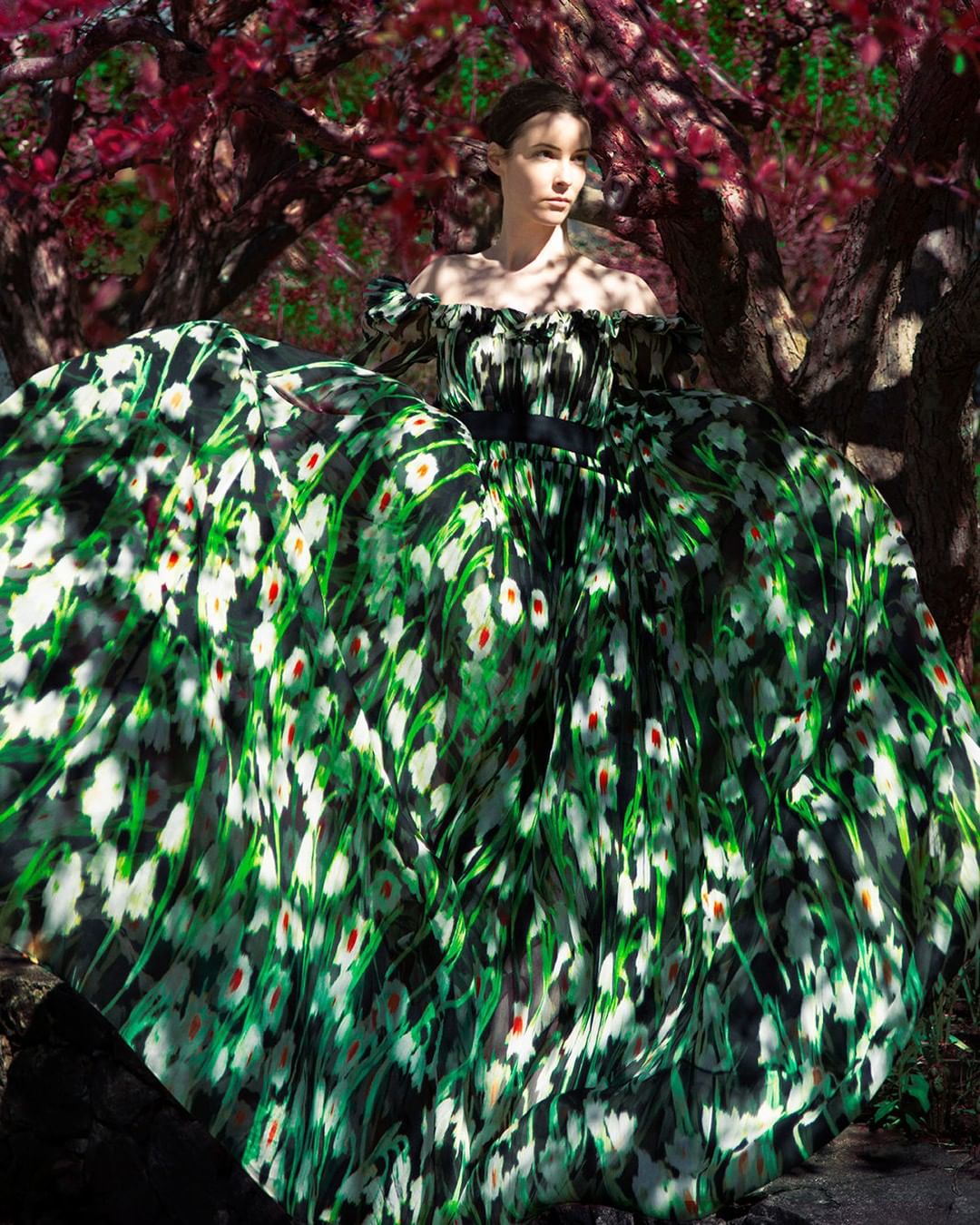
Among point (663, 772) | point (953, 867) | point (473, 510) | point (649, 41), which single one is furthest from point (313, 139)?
point (953, 867)

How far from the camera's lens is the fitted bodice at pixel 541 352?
10.7 ft

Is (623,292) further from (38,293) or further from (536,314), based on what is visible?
(38,293)

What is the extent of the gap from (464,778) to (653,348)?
1.14 m

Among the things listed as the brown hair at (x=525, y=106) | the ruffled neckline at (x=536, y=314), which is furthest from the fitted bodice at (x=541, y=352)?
the brown hair at (x=525, y=106)

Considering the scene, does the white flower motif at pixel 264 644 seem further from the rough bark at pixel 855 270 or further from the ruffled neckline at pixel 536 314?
the rough bark at pixel 855 270

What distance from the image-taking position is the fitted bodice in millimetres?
3254

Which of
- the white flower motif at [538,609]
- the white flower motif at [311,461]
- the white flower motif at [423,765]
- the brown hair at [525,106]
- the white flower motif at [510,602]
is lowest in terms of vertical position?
the white flower motif at [423,765]

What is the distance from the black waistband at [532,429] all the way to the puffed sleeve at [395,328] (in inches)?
11.2

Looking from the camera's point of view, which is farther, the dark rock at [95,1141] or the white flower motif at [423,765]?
the dark rock at [95,1141]

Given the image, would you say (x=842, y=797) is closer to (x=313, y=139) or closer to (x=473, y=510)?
(x=473, y=510)

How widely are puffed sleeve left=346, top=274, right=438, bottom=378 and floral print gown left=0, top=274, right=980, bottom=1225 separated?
0.31m

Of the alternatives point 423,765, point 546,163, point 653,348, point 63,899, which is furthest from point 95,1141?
point 546,163

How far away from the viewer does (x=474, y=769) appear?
116 inches

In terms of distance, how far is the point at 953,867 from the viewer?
2807mm
